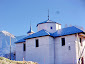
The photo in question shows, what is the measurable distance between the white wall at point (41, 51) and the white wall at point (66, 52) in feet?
3.58

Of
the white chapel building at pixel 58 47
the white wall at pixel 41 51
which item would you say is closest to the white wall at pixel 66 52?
the white chapel building at pixel 58 47

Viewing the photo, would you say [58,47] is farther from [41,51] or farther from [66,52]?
[41,51]

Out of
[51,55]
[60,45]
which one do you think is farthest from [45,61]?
[60,45]

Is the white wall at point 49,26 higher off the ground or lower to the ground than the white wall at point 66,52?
higher

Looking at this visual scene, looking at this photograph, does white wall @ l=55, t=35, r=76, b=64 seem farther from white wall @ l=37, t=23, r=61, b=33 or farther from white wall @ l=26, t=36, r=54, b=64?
white wall @ l=37, t=23, r=61, b=33

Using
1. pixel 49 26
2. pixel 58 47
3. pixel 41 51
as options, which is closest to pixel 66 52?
pixel 58 47

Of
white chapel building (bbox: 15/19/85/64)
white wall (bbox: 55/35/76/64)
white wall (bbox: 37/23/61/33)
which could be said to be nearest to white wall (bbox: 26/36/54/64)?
white chapel building (bbox: 15/19/85/64)

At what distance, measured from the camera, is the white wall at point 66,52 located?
25547 millimetres

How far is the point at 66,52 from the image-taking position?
86.4 ft

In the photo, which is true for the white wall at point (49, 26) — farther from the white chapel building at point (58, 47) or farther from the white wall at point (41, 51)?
the white wall at point (41, 51)

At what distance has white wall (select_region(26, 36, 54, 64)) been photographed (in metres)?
26.9

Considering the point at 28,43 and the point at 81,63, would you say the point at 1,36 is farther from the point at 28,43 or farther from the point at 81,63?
the point at 81,63

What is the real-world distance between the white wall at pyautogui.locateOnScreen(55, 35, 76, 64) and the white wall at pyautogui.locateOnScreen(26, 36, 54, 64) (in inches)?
42.9

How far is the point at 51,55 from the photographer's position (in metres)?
27.2
